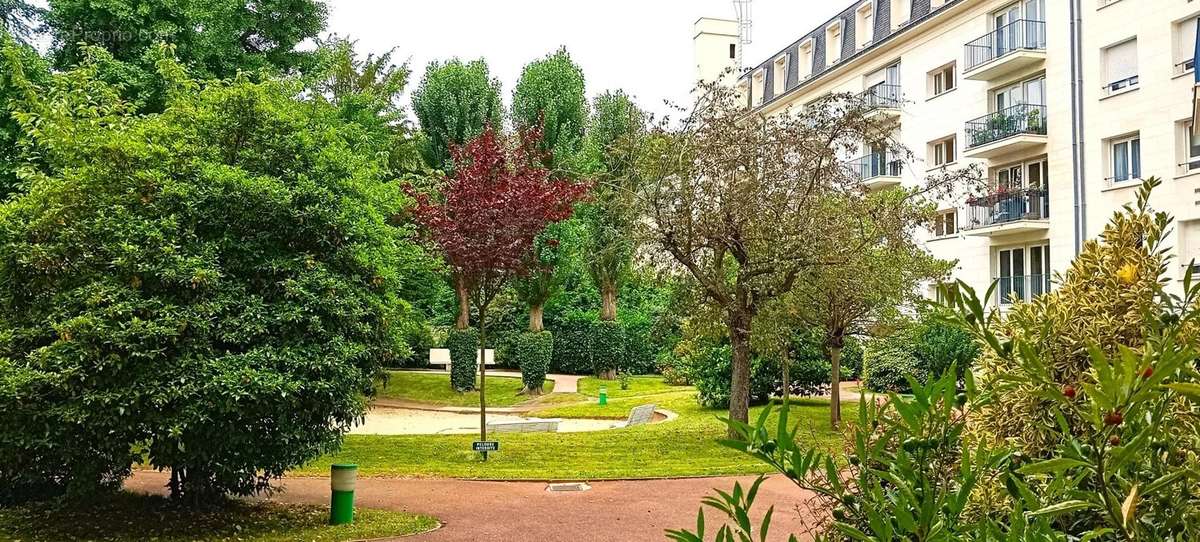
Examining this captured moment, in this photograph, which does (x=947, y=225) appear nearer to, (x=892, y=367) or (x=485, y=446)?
(x=892, y=367)

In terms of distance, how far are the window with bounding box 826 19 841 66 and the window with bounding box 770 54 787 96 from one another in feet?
10.2

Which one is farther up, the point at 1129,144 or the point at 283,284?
the point at 1129,144

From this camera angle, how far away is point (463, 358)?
30.5 m

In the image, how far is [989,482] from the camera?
8.12ft

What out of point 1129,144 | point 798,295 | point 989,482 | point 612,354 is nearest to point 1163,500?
point 989,482

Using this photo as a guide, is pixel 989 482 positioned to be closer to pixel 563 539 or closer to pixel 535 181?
pixel 563 539

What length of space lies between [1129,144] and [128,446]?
21371mm

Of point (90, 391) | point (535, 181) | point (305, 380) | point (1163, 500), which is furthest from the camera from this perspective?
point (535, 181)

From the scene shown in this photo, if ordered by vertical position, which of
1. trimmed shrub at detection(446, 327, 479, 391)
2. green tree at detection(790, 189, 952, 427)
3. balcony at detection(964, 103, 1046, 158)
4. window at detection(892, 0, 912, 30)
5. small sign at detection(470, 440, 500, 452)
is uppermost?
window at detection(892, 0, 912, 30)

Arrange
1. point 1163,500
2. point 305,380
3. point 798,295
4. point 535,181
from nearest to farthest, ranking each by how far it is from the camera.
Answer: point 1163,500 → point 305,380 → point 535,181 → point 798,295

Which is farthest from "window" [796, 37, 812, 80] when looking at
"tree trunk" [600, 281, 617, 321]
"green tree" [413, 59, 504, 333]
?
"green tree" [413, 59, 504, 333]

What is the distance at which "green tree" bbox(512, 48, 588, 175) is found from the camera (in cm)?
3550

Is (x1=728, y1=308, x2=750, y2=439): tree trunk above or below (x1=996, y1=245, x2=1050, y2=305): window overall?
below

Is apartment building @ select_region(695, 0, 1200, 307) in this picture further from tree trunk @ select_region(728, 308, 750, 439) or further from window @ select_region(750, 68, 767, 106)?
window @ select_region(750, 68, 767, 106)
